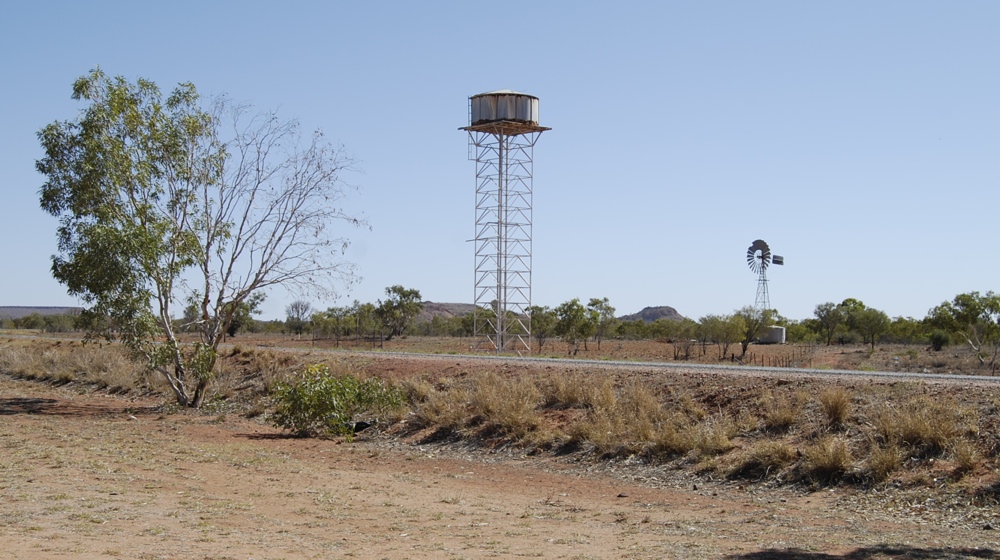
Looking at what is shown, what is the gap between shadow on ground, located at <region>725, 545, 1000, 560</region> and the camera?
10648 millimetres

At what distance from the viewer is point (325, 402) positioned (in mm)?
23484

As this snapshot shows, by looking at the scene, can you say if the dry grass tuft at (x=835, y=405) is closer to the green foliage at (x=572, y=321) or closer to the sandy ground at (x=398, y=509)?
the sandy ground at (x=398, y=509)

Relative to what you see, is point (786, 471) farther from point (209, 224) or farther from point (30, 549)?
point (209, 224)

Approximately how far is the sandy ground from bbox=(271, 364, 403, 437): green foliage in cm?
210

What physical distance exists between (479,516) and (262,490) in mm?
3641

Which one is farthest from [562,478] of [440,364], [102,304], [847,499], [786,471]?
[102,304]

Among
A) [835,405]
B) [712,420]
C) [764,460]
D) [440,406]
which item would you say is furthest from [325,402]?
[835,405]

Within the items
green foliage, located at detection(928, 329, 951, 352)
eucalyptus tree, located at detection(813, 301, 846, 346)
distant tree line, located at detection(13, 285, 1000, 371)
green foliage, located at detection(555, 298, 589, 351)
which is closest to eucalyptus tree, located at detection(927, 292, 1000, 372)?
distant tree line, located at detection(13, 285, 1000, 371)

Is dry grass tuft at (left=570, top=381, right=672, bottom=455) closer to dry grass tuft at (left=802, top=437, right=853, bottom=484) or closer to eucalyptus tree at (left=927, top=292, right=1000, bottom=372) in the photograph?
dry grass tuft at (left=802, top=437, right=853, bottom=484)

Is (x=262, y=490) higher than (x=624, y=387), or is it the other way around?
(x=624, y=387)

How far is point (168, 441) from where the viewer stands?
2119 cm

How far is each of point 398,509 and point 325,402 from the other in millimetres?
9818

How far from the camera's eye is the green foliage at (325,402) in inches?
923

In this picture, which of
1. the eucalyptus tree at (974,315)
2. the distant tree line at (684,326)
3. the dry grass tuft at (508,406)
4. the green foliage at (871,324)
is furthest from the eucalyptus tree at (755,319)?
the dry grass tuft at (508,406)
